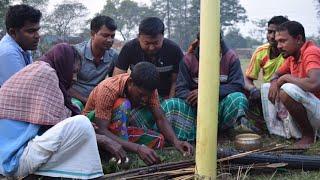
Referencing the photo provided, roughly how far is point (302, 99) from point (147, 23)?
79.8 inches

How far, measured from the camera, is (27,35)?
504 centimetres

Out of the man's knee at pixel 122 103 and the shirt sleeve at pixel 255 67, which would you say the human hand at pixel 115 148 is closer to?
the man's knee at pixel 122 103

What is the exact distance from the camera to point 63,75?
13.6 ft

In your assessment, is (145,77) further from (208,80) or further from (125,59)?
(125,59)

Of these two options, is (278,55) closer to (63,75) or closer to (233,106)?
(233,106)

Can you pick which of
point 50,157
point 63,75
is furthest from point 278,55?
point 50,157

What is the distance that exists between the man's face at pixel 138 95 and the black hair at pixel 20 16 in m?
1.30

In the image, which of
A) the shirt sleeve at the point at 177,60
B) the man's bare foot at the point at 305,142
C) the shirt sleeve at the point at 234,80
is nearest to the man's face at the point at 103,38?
the shirt sleeve at the point at 177,60

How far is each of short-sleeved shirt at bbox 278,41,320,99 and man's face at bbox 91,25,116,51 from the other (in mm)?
2306

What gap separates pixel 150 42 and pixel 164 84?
2.44 ft

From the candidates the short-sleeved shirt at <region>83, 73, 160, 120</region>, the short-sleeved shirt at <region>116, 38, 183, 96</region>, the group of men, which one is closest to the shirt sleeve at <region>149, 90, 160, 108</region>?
the group of men

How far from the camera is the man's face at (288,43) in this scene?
5.46m

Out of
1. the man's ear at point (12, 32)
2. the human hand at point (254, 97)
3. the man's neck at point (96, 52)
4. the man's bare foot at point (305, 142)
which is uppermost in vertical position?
the man's ear at point (12, 32)

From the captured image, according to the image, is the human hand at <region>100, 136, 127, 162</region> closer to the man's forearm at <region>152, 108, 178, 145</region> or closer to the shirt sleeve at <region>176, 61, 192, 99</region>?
the man's forearm at <region>152, 108, 178, 145</region>
